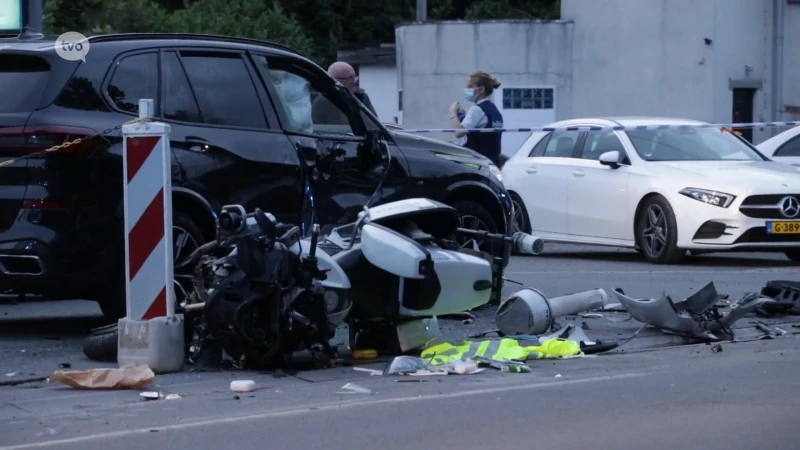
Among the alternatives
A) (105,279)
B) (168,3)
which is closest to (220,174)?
(105,279)

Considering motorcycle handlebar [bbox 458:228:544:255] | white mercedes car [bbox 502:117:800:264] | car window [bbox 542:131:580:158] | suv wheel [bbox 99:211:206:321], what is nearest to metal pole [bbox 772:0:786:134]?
white mercedes car [bbox 502:117:800:264]

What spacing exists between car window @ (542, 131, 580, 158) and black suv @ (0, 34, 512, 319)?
5.24 meters

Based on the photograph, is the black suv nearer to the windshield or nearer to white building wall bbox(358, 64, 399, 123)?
the windshield

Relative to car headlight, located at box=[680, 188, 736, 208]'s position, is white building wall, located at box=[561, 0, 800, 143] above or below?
above

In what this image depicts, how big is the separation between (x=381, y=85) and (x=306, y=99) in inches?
1125

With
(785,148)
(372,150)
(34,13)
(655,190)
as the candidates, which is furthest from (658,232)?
(34,13)

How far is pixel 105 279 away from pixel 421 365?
2.15m

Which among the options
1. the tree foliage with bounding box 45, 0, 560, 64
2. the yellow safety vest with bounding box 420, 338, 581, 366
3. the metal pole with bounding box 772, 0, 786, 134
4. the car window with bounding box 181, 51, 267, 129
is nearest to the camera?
the yellow safety vest with bounding box 420, 338, 581, 366

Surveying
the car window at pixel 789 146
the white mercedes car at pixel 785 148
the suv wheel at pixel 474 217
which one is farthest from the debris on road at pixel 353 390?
the car window at pixel 789 146

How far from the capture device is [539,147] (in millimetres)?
16406

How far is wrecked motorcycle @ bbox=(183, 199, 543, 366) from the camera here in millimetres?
7641

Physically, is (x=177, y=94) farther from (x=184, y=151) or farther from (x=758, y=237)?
(x=758, y=237)

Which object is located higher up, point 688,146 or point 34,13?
point 34,13

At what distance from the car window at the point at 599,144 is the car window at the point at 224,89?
255 inches
